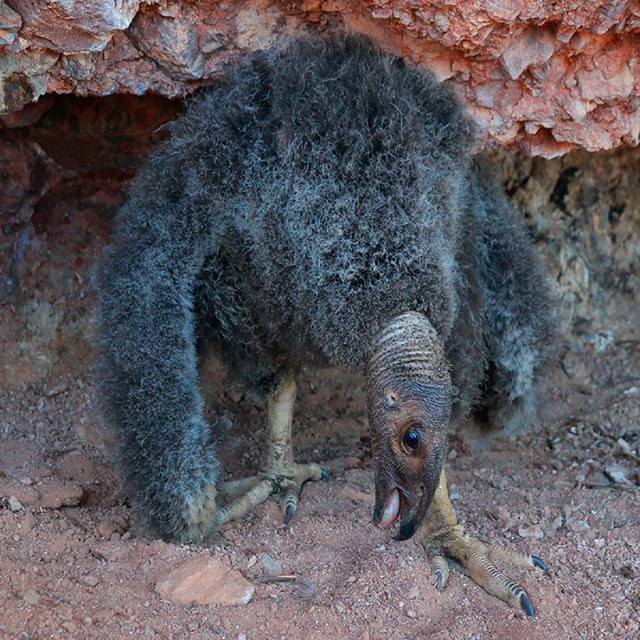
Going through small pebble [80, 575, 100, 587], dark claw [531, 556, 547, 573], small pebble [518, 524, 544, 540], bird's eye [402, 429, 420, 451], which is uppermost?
bird's eye [402, 429, 420, 451]

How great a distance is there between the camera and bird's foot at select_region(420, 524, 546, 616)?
10.7ft

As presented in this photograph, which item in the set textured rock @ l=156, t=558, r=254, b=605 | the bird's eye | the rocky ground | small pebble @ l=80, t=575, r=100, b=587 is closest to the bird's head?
the bird's eye

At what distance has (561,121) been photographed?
3.88 metres

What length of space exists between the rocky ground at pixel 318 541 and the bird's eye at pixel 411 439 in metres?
0.50

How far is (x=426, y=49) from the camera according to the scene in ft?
11.8

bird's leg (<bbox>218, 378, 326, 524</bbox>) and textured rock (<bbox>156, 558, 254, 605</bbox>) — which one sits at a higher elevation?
textured rock (<bbox>156, 558, 254, 605</bbox>)

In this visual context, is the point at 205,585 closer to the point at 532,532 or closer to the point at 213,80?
the point at 532,532

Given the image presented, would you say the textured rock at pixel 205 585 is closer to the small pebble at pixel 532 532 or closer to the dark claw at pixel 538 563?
the dark claw at pixel 538 563

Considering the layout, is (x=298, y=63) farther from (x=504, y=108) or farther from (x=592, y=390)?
(x=592, y=390)

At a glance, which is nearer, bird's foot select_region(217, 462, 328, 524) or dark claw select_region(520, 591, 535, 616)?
dark claw select_region(520, 591, 535, 616)

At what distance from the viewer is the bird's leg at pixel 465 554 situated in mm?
3268

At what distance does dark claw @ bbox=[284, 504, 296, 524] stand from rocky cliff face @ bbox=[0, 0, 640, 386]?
5.35 ft

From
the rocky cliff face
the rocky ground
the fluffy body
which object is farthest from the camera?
the rocky cliff face

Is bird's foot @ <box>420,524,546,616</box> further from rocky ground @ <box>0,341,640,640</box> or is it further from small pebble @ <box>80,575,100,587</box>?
small pebble @ <box>80,575,100,587</box>
